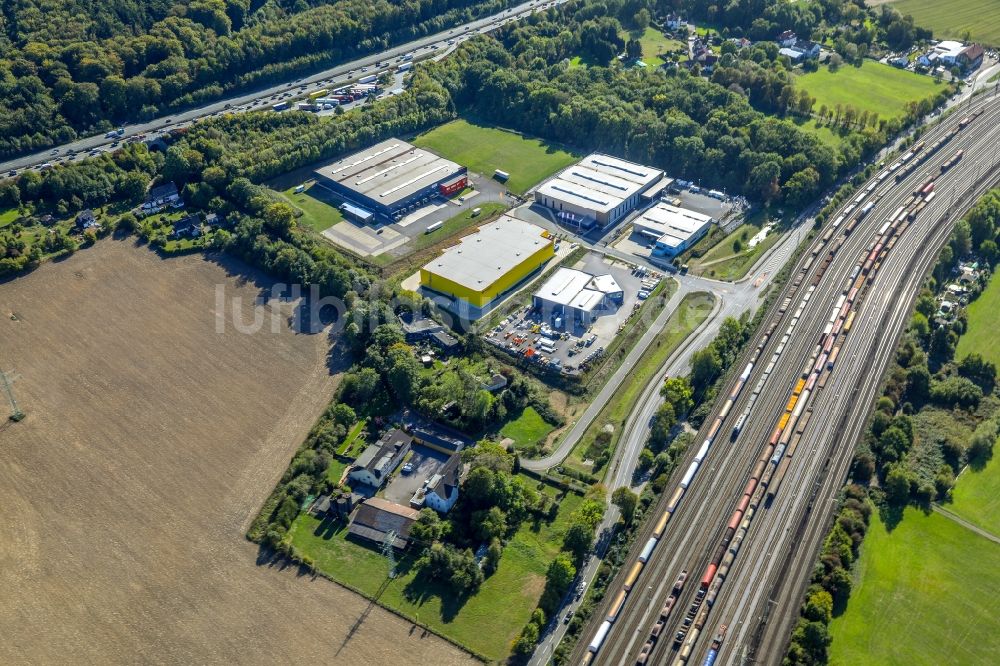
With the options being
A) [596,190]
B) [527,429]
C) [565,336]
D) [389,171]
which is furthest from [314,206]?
[527,429]

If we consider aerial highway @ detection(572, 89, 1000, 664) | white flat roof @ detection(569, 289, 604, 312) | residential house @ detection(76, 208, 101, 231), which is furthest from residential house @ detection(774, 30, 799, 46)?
residential house @ detection(76, 208, 101, 231)

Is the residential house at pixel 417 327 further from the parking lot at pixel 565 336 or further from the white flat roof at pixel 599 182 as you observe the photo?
the white flat roof at pixel 599 182

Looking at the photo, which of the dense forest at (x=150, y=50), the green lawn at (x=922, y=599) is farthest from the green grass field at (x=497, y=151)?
the green lawn at (x=922, y=599)

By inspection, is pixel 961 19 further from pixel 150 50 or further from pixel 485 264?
pixel 150 50

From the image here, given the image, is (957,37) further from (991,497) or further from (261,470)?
(261,470)

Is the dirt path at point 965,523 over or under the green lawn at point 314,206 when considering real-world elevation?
over

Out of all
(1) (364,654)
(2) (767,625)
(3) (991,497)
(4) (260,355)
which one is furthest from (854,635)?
(4) (260,355)
